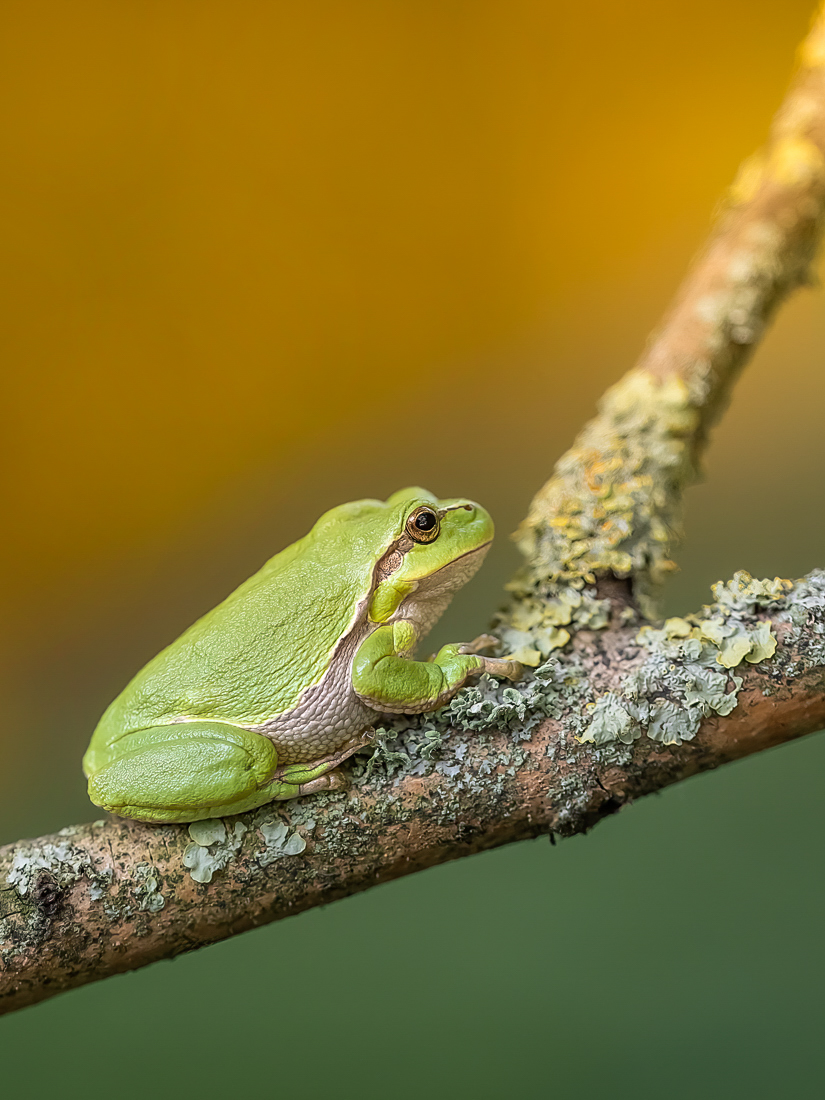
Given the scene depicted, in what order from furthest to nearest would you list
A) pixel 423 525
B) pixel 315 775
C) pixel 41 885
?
pixel 423 525 → pixel 315 775 → pixel 41 885

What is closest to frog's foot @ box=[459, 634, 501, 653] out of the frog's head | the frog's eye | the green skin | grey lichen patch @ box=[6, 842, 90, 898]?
the green skin

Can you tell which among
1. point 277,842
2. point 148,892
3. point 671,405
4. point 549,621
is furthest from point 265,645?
point 671,405

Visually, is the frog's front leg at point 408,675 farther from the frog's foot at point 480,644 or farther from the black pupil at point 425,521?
the black pupil at point 425,521

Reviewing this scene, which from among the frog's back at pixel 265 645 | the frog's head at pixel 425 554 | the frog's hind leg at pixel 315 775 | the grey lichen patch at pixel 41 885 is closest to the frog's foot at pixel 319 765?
the frog's hind leg at pixel 315 775

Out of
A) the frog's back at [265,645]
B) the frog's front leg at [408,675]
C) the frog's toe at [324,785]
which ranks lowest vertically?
the frog's toe at [324,785]

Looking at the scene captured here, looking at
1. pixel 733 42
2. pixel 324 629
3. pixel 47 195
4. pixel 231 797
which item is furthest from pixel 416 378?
pixel 231 797

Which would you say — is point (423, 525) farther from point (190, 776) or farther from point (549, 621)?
point (190, 776)

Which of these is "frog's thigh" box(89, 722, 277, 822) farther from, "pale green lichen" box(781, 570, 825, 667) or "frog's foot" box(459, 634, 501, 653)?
"pale green lichen" box(781, 570, 825, 667)
